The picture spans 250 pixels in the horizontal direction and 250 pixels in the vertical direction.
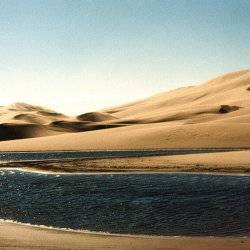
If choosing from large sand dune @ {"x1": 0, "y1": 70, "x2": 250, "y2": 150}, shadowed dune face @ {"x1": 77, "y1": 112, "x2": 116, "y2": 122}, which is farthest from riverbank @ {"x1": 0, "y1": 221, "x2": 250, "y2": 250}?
shadowed dune face @ {"x1": 77, "y1": 112, "x2": 116, "y2": 122}

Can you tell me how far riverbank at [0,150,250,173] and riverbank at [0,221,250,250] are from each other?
1959 centimetres

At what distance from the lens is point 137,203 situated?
21.8m

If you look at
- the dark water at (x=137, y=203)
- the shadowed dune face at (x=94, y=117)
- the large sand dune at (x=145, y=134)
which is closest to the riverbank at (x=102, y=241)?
the dark water at (x=137, y=203)

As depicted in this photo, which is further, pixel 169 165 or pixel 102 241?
pixel 169 165

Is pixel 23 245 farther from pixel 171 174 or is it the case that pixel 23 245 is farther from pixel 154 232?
pixel 171 174

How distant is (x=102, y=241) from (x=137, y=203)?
688 centimetres

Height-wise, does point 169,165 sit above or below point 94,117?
below

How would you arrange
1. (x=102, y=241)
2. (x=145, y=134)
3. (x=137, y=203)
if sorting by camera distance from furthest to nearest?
(x=145, y=134), (x=137, y=203), (x=102, y=241)

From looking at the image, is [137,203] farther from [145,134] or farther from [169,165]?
[145,134]

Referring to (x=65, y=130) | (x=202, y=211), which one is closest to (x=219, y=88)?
(x=65, y=130)

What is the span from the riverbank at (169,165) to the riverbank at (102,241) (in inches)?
771

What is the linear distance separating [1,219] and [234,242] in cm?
897

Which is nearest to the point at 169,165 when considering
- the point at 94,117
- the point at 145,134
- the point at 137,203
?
the point at 137,203

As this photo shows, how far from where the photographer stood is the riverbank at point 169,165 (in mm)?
36056
